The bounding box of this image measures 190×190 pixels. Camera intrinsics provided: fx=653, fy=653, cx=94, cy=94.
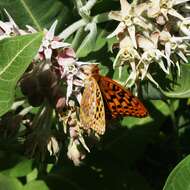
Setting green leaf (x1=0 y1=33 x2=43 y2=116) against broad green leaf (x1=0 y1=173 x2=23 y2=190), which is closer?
green leaf (x1=0 y1=33 x2=43 y2=116)

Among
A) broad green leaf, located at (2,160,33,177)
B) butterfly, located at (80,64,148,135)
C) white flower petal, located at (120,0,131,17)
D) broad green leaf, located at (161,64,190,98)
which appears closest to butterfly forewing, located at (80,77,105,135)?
butterfly, located at (80,64,148,135)

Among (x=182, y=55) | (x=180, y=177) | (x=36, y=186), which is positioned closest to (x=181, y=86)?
(x=182, y=55)

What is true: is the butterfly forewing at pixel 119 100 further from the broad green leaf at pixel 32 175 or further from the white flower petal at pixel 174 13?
the broad green leaf at pixel 32 175

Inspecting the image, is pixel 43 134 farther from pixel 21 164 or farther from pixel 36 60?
pixel 21 164

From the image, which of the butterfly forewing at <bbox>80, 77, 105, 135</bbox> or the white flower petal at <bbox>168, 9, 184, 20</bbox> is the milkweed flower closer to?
the butterfly forewing at <bbox>80, 77, 105, 135</bbox>

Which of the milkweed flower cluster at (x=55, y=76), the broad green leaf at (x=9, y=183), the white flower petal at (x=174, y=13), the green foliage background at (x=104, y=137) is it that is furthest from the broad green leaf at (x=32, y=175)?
the white flower petal at (x=174, y=13)

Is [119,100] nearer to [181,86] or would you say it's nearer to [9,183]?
[181,86]
